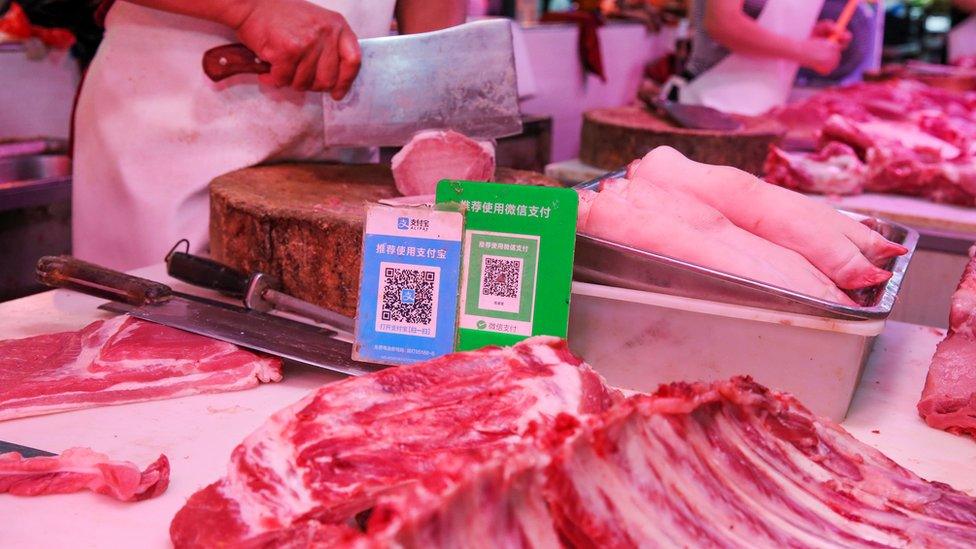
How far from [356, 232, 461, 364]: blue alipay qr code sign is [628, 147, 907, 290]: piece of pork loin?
56cm

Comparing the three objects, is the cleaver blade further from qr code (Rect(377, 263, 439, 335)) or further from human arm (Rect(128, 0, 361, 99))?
qr code (Rect(377, 263, 439, 335))

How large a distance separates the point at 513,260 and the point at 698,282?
14.3 inches

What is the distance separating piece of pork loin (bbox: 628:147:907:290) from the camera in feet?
6.30

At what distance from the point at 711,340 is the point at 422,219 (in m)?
0.61

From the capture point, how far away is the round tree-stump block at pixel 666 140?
3758 mm

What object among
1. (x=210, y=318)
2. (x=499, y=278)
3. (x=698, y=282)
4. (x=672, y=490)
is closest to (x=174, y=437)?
(x=210, y=318)

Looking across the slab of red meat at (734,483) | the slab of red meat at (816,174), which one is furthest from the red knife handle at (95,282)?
the slab of red meat at (816,174)

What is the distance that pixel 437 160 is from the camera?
241 centimetres

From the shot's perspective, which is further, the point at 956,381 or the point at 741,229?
the point at 741,229

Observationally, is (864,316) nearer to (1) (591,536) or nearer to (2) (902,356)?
(2) (902,356)

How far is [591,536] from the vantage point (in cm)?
118

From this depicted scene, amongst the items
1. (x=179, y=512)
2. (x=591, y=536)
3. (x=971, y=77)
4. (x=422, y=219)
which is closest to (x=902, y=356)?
(x=422, y=219)

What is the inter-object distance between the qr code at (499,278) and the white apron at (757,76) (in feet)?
11.8

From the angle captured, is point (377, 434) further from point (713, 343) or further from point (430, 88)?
point (430, 88)
